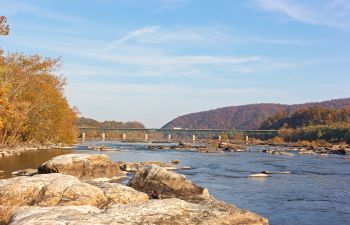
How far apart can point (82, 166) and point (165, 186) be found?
9576 millimetres

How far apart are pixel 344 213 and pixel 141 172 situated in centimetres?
1050

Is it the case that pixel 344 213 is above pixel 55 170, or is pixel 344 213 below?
below

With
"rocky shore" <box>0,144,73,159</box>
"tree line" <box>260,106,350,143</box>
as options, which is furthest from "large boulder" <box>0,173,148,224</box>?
"tree line" <box>260,106,350,143</box>

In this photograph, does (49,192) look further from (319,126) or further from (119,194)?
(319,126)

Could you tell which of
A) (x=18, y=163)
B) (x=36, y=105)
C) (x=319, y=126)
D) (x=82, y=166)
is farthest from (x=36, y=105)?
(x=319, y=126)

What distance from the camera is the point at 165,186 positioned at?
21703 millimetres

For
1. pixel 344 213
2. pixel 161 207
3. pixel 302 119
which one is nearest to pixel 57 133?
pixel 344 213

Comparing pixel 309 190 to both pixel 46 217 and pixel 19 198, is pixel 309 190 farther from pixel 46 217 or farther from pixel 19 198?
pixel 46 217

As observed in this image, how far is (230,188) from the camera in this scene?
29.6 metres

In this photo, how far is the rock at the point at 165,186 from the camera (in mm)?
21328

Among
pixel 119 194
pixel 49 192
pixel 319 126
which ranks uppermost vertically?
pixel 319 126

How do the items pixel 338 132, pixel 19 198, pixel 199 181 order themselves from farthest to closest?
pixel 338 132 → pixel 199 181 → pixel 19 198

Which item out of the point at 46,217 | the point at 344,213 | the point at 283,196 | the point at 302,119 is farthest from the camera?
the point at 302,119

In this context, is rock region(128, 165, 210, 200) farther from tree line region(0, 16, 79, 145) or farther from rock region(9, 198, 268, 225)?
tree line region(0, 16, 79, 145)
